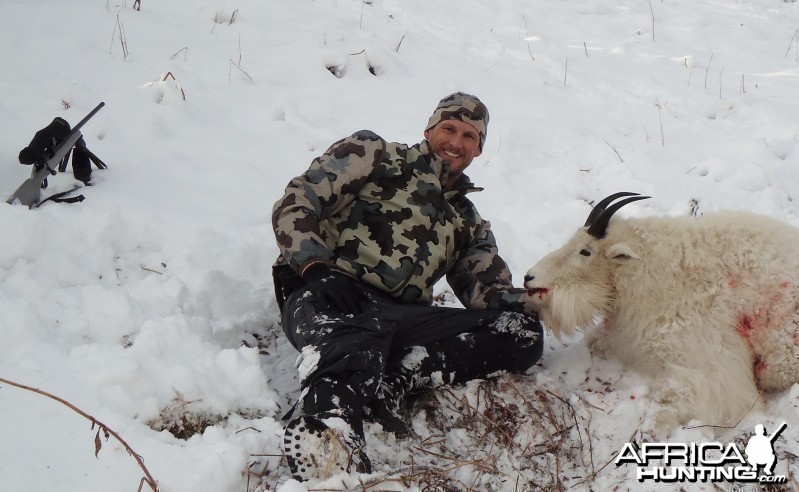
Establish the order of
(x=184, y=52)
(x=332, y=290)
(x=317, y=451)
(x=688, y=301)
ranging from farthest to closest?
1. (x=184, y=52)
2. (x=688, y=301)
3. (x=332, y=290)
4. (x=317, y=451)

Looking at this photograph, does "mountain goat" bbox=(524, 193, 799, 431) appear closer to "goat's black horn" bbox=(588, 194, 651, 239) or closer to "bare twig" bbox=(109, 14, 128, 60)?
"goat's black horn" bbox=(588, 194, 651, 239)

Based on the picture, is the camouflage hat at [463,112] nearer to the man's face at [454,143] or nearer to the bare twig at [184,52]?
the man's face at [454,143]

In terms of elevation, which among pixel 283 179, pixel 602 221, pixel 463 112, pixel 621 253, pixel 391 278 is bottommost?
pixel 283 179

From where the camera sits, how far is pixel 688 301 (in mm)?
3613

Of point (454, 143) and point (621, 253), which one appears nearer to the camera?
point (621, 253)

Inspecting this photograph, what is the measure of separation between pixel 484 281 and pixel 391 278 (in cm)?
71

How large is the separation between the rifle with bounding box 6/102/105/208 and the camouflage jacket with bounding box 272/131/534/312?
172 centimetres

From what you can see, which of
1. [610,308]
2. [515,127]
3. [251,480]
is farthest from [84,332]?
[515,127]

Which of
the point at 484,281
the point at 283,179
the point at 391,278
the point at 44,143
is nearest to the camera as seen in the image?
the point at 391,278

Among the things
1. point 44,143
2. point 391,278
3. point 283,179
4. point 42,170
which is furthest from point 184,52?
point 391,278

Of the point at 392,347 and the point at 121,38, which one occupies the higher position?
the point at 121,38

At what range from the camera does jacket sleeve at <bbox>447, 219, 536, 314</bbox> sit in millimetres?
3988

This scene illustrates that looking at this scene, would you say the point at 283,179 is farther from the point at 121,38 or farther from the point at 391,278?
the point at 121,38

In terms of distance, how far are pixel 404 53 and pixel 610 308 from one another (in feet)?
16.7
